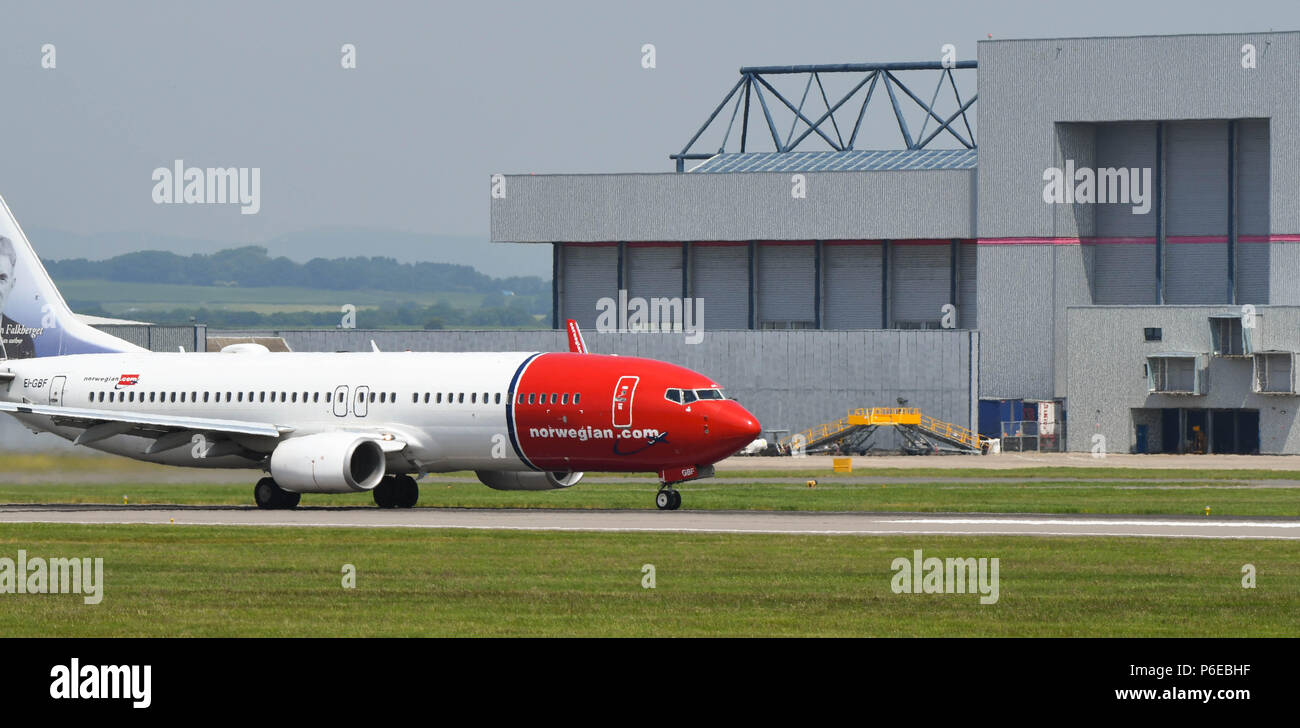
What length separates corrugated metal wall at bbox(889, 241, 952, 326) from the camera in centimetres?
12112

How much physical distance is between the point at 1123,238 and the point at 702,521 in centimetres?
7546

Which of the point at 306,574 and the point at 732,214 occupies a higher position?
the point at 732,214

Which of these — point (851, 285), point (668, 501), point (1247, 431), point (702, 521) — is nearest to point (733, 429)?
point (668, 501)

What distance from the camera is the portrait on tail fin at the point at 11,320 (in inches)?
2371

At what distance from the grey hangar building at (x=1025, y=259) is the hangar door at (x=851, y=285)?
15cm

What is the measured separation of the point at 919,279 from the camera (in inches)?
4803

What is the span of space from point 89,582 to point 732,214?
92370 millimetres

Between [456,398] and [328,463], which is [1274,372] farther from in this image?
[328,463]

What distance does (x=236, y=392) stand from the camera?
184 feet

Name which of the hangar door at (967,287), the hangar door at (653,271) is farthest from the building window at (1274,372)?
the hangar door at (653,271)
